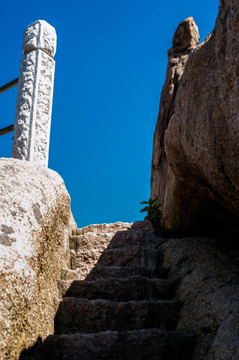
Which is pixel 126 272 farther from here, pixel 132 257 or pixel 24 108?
pixel 24 108

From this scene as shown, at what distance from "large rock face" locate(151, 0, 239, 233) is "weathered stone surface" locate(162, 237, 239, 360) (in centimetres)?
30

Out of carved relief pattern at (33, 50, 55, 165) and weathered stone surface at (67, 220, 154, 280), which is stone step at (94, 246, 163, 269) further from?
carved relief pattern at (33, 50, 55, 165)

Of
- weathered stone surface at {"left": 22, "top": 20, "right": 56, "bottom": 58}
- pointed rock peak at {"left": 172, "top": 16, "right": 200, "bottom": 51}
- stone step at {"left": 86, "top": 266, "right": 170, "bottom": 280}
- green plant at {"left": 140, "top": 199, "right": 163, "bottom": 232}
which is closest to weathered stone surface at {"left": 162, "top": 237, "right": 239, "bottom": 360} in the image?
stone step at {"left": 86, "top": 266, "right": 170, "bottom": 280}

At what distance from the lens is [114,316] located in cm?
288

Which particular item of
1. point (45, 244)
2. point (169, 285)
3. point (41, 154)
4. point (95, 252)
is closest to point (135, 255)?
point (95, 252)

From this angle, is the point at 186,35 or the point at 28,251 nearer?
the point at 28,251

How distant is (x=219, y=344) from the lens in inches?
90.8

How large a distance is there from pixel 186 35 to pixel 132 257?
4.42 meters

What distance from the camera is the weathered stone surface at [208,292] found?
234 centimetres

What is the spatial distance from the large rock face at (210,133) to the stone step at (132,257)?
0.54 metres

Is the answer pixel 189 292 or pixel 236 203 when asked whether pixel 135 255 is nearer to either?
pixel 189 292

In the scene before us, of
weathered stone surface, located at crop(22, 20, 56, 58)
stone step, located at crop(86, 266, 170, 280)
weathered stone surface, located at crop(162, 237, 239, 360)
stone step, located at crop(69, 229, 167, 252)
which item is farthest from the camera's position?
weathered stone surface, located at crop(22, 20, 56, 58)

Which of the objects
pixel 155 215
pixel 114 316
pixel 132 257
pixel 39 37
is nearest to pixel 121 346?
pixel 114 316

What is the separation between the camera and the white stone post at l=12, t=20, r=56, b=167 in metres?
6.16
